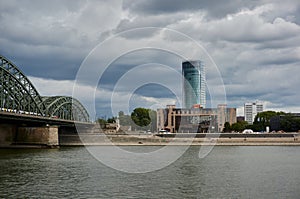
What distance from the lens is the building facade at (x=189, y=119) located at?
Answer: 166 meters

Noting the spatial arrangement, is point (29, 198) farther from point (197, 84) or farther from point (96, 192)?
point (197, 84)

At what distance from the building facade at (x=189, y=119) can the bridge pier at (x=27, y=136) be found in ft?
251

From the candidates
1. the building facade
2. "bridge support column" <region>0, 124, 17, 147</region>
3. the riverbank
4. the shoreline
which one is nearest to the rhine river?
"bridge support column" <region>0, 124, 17, 147</region>

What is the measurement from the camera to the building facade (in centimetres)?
16623

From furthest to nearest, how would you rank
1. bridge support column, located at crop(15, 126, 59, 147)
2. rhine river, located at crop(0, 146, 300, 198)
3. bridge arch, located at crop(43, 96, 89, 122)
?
bridge arch, located at crop(43, 96, 89, 122), bridge support column, located at crop(15, 126, 59, 147), rhine river, located at crop(0, 146, 300, 198)

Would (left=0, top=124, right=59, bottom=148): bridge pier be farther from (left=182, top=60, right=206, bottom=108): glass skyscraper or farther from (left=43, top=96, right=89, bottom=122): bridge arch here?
(left=182, top=60, right=206, bottom=108): glass skyscraper

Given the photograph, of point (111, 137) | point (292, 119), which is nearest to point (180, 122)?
point (292, 119)

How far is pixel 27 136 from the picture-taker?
8806cm

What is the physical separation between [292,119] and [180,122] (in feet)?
136

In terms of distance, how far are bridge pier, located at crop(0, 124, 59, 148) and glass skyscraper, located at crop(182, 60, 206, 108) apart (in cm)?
2689

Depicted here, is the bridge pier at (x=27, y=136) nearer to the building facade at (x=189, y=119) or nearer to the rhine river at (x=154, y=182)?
the rhine river at (x=154, y=182)

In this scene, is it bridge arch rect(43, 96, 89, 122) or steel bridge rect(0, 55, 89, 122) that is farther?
bridge arch rect(43, 96, 89, 122)

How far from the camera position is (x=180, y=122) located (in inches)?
6885

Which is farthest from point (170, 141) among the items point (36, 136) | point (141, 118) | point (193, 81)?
point (141, 118)
